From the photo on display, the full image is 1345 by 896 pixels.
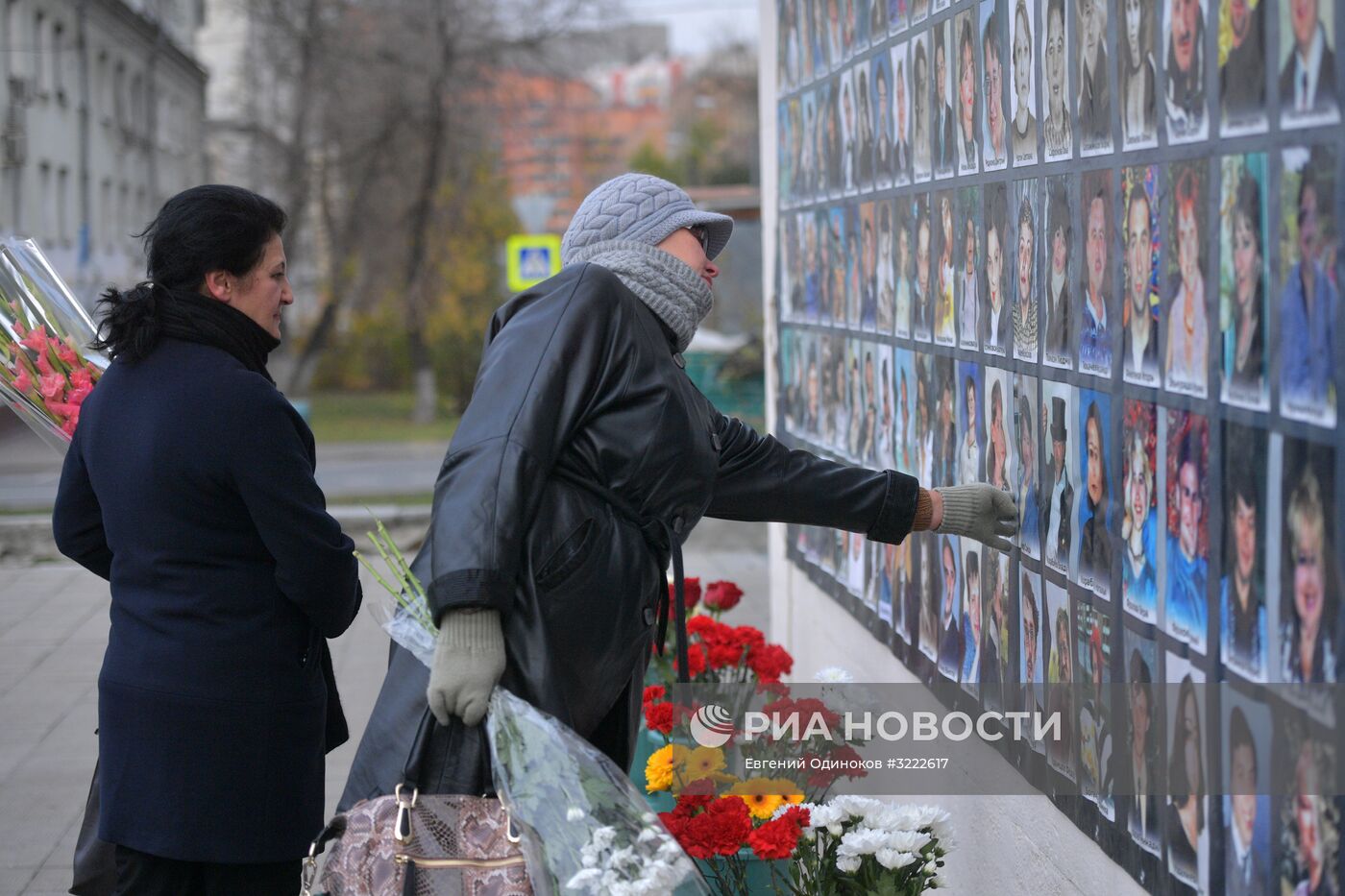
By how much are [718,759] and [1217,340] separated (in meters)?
1.59

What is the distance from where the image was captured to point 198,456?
2941 millimetres

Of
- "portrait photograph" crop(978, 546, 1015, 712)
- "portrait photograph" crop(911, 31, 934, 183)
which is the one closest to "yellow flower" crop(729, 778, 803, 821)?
"portrait photograph" crop(978, 546, 1015, 712)

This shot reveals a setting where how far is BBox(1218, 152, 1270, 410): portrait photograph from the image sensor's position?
221 cm

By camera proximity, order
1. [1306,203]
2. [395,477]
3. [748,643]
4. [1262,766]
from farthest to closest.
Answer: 1. [395,477]
2. [748,643]
3. [1262,766]
4. [1306,203]

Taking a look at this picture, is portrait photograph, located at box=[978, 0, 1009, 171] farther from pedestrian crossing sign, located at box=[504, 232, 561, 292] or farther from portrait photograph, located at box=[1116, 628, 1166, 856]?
pedestrian crossing sign, located at box=[504, 232, 561, 292]

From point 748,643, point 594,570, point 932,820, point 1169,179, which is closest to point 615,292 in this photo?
point 594,570

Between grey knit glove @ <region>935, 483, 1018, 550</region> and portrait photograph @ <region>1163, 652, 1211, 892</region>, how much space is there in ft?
2.71

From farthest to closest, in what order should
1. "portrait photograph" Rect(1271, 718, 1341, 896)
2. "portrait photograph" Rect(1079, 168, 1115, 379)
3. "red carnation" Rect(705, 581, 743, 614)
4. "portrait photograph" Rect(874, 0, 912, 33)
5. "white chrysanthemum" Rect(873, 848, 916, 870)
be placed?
"red carnation" Rect(705, 581, 743, 614) → "portrait photograph" Rect(874, 0, 912, 33) → "white chrysanthemum" Rect(873, 848, 916, 870) → "portrait photograph" Rect(1079, 168, 1115, 379) → "portrait photograph" Rect(1271, 718, 1341, 896)

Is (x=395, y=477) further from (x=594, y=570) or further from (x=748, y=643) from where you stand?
A: (x=594, y=570)

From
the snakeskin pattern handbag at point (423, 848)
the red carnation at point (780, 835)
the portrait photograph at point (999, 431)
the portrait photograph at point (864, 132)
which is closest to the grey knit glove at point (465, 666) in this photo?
the snakeskin pattern handbag at point (423, 848)

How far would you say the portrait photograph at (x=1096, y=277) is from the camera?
279 cm

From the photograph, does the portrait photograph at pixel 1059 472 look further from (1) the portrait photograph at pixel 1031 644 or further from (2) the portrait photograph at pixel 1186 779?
(2) the portrait photograph at pixel 1186 779

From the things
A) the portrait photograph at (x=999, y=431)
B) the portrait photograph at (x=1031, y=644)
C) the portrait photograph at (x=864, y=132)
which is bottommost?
the portrait photograph at (x=1031, y=644)

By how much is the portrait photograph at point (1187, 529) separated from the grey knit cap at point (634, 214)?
0.99 metres
